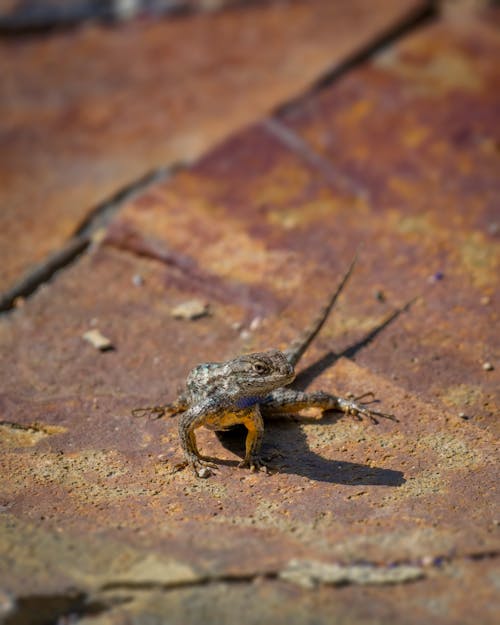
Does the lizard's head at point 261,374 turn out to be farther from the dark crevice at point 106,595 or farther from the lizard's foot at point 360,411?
the dark crevice at point 106,595

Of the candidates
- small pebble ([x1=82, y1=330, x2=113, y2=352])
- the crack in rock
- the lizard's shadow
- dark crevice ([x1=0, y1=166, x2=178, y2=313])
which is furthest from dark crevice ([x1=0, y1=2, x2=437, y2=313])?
the crack in rock

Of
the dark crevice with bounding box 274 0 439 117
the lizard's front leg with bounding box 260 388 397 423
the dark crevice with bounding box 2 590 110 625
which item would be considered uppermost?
the dark crevice with bounding box 274 0 439 117

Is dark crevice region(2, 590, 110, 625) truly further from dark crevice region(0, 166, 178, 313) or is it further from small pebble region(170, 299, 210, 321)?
dark crevice region(0, 166, 178, 313)

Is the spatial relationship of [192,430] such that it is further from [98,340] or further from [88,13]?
[88,13]

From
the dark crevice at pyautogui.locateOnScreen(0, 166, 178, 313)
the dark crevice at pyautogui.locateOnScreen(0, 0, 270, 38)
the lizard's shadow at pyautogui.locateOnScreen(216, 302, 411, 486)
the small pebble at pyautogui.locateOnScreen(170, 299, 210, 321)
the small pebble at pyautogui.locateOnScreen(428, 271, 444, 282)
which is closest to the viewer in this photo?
the lizard's shadow at pyautogui.locateOnScreen(216, 302, 411, 486)

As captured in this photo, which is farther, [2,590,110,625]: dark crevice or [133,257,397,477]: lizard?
[133,257,397,477]: lizard

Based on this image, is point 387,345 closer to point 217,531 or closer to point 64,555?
point 217,531

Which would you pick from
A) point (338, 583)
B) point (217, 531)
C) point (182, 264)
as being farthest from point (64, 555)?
point (182, 264)

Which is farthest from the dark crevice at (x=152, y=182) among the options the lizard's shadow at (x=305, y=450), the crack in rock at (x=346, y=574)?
the crack in rock at (x=346, y=574)
